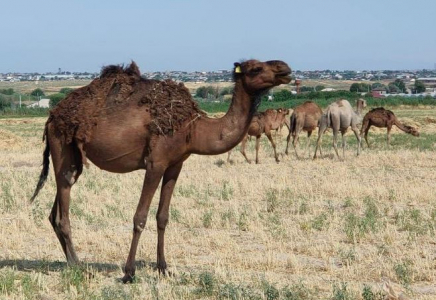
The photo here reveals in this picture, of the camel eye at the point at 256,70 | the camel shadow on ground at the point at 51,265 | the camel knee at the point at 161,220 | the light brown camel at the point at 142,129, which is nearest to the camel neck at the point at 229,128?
the light brown camel at the point at 142,129

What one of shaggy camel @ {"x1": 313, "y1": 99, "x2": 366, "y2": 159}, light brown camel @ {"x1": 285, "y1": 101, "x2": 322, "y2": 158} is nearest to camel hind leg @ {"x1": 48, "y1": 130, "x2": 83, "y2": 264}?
shaggy camel @ {"x1": 313, "y1": 99, "x2": 366, "y2": 159}

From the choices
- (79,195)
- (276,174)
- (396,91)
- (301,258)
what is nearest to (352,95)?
(396,91)

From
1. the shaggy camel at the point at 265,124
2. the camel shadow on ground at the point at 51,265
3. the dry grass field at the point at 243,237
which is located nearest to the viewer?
the dry grass field at the point at 243,237

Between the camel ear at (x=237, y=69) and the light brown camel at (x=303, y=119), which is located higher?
the camel ear at (x=237, y=69)

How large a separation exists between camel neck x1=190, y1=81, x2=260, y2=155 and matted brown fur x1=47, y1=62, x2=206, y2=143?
0.99 feet

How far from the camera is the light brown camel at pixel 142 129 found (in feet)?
33.6

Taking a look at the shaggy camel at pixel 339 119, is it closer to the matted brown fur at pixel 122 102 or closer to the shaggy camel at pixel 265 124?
the shaggy camel at pixel 265 124

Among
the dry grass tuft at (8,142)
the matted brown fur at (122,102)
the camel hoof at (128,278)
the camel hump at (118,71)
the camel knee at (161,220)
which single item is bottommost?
the dry grass tuft at (8,142)

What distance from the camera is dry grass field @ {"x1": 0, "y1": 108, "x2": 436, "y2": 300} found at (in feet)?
31.7

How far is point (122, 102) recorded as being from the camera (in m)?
10.8

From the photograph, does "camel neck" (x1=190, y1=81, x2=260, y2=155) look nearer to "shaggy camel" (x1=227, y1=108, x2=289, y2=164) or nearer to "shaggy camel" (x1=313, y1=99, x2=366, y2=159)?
"shaggy camel" (x1=227, y1=108, x2=289, y2=164)

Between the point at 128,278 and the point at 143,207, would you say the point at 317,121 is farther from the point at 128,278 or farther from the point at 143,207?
the point at 128,278

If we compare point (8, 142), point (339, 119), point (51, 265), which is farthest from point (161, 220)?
point (8, 142)

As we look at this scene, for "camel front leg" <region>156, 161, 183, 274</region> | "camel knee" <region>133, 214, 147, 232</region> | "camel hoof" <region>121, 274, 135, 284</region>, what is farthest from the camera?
"camel front leg" <region>156, 161, 183, 274</region>
